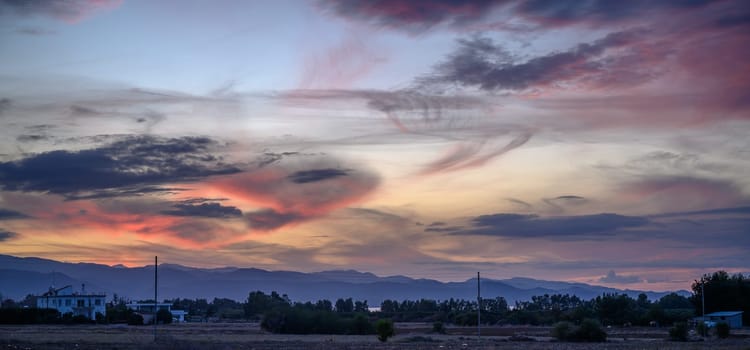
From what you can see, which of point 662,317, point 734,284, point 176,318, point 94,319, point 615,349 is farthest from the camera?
point 176,318

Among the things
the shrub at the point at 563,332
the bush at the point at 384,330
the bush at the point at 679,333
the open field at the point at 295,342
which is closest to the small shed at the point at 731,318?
the open field at the point at 295,342

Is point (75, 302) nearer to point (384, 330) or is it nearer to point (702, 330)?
point (384, 330)

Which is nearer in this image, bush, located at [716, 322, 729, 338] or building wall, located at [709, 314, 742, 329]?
bush, located at [716, 322, 729, 338]

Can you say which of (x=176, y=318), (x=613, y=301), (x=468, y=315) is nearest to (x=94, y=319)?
(x=176, y=318)

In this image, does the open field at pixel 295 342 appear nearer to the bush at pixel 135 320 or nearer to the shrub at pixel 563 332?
the shrub at pixel 563 332

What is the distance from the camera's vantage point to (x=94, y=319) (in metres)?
114

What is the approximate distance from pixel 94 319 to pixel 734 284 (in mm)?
82930

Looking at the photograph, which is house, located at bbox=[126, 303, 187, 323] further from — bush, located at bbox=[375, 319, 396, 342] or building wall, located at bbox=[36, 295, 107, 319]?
bush, located at bbox=[375, 319, 396, 342]

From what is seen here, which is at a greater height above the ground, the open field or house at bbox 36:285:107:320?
house at bbox 36:285:107:320

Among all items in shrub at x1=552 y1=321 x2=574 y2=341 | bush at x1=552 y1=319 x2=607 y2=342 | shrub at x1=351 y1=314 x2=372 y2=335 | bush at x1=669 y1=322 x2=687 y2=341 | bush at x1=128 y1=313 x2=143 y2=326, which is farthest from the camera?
bush at x1=128 y1=313 x2=143 y2=326

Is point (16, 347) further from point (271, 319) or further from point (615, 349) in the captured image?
point (271, 319)

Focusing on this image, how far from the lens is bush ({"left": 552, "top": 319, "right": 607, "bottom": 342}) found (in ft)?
211

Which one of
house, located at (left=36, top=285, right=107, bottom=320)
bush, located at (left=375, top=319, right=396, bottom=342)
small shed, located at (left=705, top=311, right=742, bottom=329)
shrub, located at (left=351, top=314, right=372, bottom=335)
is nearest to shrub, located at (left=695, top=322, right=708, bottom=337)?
small shed, located at (left=705, top=311, right=742, bottom=329)

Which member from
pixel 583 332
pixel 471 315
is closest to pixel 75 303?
pixel 471 315
